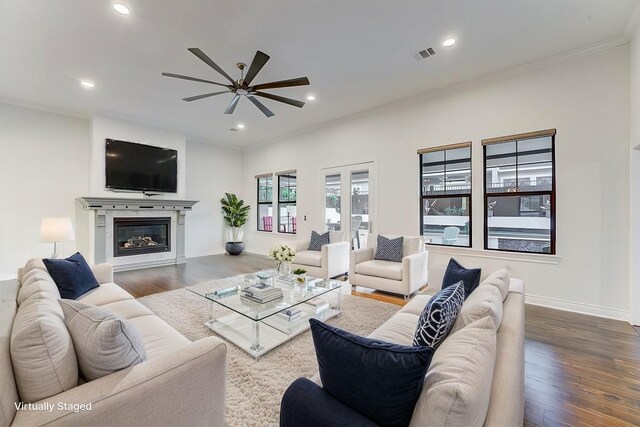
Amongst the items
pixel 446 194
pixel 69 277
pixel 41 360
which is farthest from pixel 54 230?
pixel 446 194

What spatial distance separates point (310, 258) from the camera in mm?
4773

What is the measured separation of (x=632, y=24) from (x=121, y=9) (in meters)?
5.19

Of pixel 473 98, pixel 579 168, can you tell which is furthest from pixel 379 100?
pixel 579 168

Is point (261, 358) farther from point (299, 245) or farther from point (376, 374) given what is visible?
point (299, 245)

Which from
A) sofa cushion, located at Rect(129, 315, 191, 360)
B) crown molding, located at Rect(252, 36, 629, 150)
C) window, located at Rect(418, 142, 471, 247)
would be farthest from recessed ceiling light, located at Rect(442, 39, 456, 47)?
sofa cushion, located at Rect(129, 315, 191, 360)

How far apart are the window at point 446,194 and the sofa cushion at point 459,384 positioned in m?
3.58

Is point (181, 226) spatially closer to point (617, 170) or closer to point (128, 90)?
point (128, 90)

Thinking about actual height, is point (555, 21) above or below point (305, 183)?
above

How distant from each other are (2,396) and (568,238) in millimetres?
4847

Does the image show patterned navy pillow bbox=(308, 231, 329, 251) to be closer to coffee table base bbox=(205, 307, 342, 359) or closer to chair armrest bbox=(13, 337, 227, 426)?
coffee table base bbox=(205, 307, 342, 359)

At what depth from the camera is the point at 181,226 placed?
6488mm

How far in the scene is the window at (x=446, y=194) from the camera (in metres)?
4.25

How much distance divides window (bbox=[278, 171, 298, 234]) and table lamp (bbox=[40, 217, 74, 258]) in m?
4.28

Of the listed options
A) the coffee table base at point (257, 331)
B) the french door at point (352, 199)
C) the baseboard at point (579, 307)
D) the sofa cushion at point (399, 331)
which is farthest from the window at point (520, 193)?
the coffee table base at point (257, 331)
